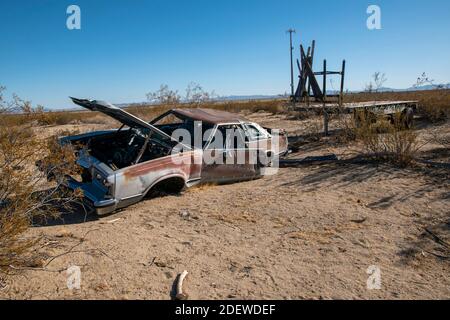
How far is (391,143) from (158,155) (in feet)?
17.9

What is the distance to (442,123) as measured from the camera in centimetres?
1401

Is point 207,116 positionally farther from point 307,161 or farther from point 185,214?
point 307,161

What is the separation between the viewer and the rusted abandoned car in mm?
4671

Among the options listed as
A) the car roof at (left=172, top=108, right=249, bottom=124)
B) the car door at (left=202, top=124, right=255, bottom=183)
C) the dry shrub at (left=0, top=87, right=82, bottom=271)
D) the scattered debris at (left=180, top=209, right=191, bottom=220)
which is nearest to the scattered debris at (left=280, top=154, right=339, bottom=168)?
the car door at (left=202, top=124, right=255, bottom=183)

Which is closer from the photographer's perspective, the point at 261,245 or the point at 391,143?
the point at 261,245

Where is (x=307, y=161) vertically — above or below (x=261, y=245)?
above

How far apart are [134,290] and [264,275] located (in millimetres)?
1283

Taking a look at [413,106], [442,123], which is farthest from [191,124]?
[442,123]

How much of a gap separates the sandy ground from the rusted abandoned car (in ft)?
1.23

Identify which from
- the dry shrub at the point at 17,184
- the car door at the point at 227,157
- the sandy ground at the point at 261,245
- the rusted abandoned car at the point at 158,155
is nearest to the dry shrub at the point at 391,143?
the sandy ground at the point at 261,245

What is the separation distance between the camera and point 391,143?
25.7 feet

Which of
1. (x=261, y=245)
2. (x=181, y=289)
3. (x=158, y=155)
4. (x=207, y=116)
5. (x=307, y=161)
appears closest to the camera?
(x=181, y=289)

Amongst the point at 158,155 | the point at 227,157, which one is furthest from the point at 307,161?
the point at 158,155
